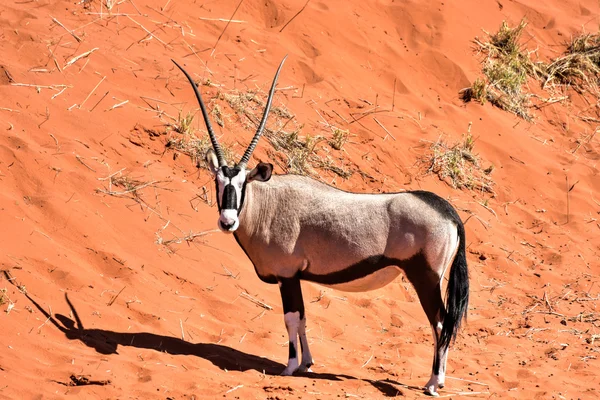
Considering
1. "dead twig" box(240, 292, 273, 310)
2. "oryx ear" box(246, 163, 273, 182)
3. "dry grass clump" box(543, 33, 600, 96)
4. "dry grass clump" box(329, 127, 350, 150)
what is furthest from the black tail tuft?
"dry grass clump" box(543, 33, 600, 96)

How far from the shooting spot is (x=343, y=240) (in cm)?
851

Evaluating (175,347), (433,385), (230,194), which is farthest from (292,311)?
(433,385)

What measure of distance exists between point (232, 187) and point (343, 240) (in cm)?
109

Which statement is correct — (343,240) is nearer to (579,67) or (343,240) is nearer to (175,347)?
(175,347)

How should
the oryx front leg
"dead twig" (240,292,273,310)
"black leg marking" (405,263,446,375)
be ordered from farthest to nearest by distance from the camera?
"dead twig" (240,292,273,310) → the oryx front leg → "black leg marking" (405,263,446,375)

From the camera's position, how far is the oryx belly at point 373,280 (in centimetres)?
847

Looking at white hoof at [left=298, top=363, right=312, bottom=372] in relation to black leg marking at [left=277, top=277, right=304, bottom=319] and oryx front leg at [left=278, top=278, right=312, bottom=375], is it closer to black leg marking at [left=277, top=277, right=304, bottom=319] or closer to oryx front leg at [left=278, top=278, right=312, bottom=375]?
oryx front leg at [left=278, top=278, right=312, bottom=375]

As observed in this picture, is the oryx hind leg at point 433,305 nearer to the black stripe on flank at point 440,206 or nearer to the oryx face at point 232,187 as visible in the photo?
the black stripe on flank at point 440,206

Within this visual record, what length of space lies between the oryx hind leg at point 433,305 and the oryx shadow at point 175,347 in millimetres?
343

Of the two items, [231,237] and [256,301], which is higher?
[256,301]

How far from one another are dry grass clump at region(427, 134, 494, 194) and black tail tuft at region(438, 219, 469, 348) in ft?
17.6

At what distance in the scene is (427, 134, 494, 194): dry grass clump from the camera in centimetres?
1398

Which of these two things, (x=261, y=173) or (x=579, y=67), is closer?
(x=261, y=173)

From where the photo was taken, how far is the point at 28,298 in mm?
8445
